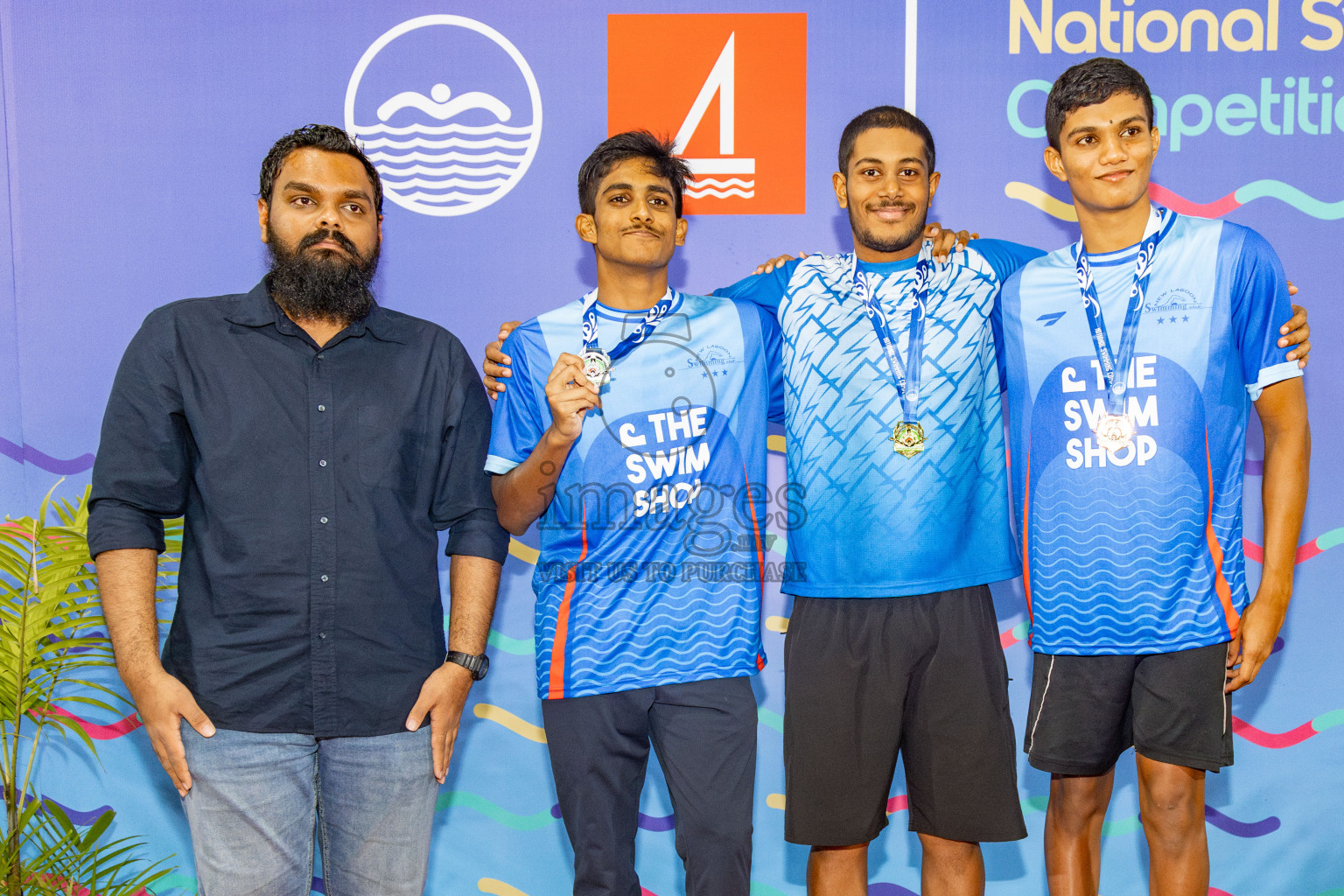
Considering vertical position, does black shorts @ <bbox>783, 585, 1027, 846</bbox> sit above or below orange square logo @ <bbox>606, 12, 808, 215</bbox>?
below

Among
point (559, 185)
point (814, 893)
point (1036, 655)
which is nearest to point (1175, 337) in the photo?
point (1036, 655)

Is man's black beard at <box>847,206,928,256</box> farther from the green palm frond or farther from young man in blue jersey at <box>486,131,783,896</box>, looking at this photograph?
the green palm frond

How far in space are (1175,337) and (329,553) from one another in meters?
1.93

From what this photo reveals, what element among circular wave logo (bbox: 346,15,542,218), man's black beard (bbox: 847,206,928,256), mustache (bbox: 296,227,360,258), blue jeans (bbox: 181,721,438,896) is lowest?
blue jeans (bbox: 181,721,438,896)

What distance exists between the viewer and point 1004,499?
2260 millimetres

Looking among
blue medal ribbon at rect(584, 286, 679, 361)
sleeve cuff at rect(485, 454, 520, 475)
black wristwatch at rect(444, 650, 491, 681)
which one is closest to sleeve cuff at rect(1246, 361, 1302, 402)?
blue medal ribbon at rect(584, 286, 679, 361)

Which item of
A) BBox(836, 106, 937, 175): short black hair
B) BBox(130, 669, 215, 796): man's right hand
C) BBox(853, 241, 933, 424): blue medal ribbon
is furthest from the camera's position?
BBox(836, 106, 937, 175): short black hair

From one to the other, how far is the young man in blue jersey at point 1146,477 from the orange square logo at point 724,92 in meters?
0.95

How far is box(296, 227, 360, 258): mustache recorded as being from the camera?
2061 millimetres

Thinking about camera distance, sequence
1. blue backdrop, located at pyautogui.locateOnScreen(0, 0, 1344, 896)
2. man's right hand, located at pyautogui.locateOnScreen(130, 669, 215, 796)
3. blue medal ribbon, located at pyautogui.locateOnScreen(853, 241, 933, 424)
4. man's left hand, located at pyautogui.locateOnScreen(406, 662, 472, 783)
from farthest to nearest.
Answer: blue backdrop, located at pyautogui.locateOnScreen(0, 0, 1344, 896) < blue medal ribbon, located at pyautogui.locateOnScreen(853, 241, 933, 424) < man's left hand, located at pyautogui.locateOnScreen(406, 662, 472, 783) < man's right hand, located at pyautogui.locateOnScreen(130, 669, 215, 796)

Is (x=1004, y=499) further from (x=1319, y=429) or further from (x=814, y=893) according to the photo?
(x=1319, y=429)

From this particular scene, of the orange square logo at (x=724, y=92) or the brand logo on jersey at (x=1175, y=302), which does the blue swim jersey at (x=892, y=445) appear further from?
the orange square logo at (x=724, y=92)

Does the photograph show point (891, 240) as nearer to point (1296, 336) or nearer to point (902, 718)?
point (1296, 336)

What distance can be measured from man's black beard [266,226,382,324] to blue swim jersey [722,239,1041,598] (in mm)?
1030
